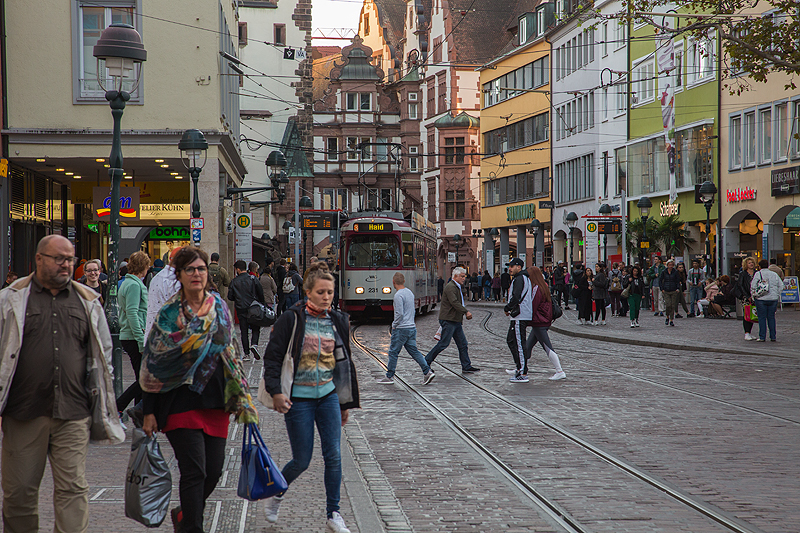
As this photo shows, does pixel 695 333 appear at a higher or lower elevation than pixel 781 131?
lower

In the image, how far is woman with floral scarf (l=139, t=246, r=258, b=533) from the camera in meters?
5.41

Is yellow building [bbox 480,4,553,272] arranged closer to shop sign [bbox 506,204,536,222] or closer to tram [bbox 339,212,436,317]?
shop sign [bbox 506,204,536,222]

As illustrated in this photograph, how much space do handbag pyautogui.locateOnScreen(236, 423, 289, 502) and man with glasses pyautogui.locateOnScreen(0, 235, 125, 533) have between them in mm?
819

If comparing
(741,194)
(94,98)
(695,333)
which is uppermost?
(94,98)

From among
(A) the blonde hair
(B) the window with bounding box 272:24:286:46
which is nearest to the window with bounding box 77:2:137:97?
(A) the blonde hair

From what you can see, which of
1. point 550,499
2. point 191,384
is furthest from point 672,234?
point 191,384

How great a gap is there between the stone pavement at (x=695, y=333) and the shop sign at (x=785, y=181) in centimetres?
404

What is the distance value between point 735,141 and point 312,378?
34.8 m

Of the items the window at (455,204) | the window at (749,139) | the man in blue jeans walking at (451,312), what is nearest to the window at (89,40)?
the man in blue jeans walking at (451,312)

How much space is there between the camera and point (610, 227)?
136ft

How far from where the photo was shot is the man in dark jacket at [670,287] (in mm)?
27516

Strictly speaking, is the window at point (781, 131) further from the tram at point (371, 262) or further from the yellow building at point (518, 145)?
the yellow building at point (518, 145)

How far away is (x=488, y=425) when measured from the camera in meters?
10.8

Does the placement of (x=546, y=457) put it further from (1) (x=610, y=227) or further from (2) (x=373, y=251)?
(1) (x=610, y=227)
